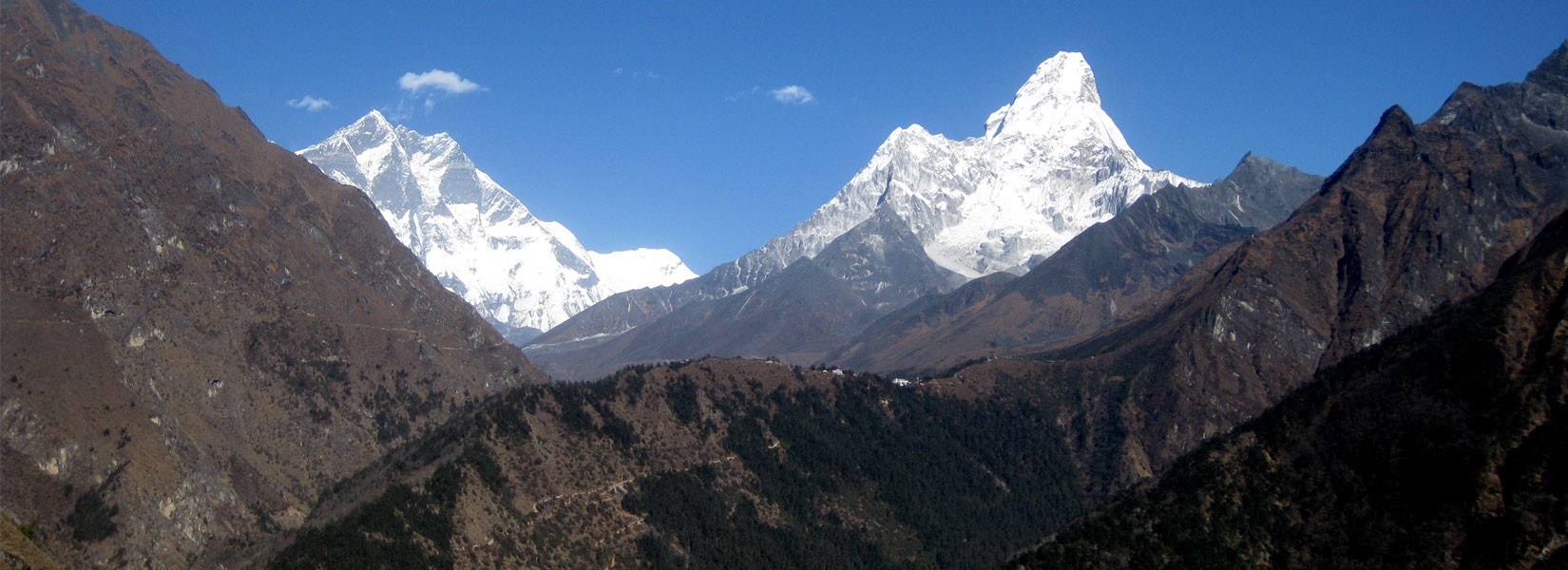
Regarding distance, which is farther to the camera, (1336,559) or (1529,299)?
(1529,299)

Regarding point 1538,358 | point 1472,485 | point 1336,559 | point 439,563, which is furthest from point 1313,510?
point 439,563

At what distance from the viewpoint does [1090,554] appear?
16800 cm

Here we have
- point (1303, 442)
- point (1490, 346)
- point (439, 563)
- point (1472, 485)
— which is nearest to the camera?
point (1472, 485)

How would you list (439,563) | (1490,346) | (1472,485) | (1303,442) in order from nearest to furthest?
(1472,485), (1490,346), (1303,442), (439,563)

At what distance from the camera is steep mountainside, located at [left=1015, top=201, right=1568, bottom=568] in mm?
145125

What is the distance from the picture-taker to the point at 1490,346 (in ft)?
525

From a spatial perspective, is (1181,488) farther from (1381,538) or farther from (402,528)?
(402,528)

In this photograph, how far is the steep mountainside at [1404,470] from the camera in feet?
476

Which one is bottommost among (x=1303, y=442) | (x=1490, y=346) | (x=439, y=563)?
(x=439, y=563)

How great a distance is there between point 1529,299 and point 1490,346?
431 inches

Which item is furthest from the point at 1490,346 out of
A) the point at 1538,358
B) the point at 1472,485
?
the point at 1472,485

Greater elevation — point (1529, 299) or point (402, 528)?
point (1529, 299)

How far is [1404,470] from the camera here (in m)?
158

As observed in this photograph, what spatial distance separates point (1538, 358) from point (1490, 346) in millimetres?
5438
